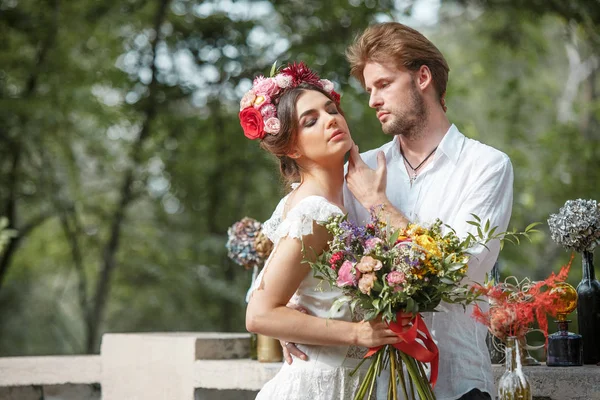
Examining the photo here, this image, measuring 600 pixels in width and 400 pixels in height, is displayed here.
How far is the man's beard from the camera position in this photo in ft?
9.83

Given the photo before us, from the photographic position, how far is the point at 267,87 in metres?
2.73

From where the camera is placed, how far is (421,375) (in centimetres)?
239

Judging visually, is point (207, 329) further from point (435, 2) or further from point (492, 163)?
point (492, 163)

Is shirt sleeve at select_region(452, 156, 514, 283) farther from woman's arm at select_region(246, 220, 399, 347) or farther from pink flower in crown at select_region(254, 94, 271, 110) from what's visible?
pink flower in crown at select_region(254, 94, 271, 110)

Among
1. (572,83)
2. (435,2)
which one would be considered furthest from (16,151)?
(572,83)

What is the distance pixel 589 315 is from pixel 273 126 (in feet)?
5.22

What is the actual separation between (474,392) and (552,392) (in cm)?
61

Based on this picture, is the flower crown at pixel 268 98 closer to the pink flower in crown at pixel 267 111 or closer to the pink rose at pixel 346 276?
the pink flower in crown at pixel 267 111

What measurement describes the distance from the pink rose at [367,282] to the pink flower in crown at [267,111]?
0.76 m

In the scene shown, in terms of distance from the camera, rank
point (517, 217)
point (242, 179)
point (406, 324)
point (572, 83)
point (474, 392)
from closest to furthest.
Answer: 1. point (406, 324)
2. point (474, 392)
3. point (242, 179)
4. point (517, 217)
5. point (572, 83)

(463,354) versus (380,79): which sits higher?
(380,79)

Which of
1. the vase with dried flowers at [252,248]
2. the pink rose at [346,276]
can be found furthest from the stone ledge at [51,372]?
the pink rose at [346,276]

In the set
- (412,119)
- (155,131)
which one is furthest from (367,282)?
(155,131)

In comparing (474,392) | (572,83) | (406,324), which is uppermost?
(572,83)
